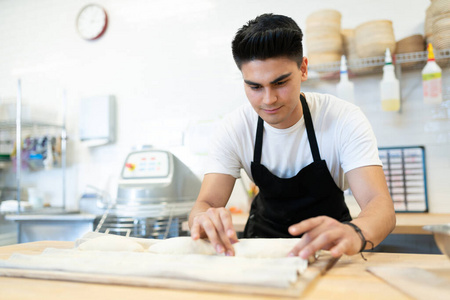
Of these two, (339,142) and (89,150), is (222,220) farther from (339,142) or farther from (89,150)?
(89,150)

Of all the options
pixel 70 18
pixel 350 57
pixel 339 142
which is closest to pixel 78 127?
pixel 70 18

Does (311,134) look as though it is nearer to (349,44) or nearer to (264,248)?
(264,248)

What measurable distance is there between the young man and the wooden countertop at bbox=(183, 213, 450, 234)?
19.0 inches

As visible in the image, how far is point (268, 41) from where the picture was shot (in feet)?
4.50

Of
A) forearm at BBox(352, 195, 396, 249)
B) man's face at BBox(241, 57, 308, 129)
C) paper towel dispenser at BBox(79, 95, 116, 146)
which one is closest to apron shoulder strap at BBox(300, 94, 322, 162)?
man's face at BBox(241, 57, 308, 129)

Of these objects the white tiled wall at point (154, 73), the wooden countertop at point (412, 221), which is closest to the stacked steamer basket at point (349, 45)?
the white tiled wall at point (154, 73)

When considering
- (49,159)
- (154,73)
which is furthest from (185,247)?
(49,159)

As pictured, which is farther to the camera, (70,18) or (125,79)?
(70,18)

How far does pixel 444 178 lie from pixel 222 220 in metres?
1.99

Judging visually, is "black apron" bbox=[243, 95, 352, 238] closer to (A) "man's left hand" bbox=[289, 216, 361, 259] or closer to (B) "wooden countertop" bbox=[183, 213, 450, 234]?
(B) "wooden countertop" bbox=[183, 213, 450, 234]

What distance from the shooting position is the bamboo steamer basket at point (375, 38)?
236 centimetres

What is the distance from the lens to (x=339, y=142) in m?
1.51

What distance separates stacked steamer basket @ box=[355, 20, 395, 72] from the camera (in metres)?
2.36

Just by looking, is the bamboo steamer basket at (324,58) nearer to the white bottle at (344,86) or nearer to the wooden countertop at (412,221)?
the white bottle at (344,86)
